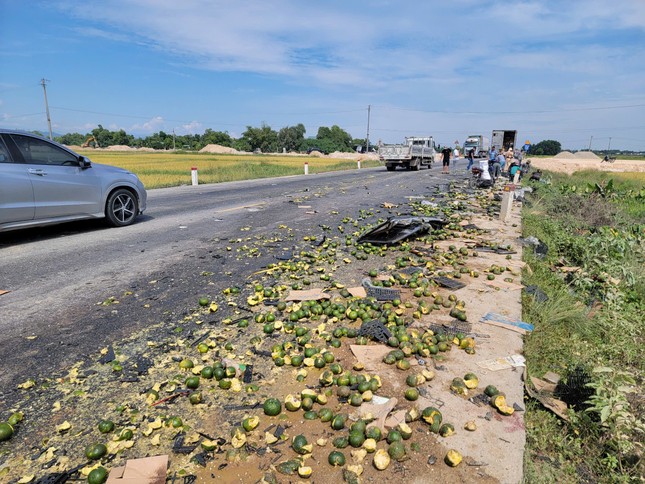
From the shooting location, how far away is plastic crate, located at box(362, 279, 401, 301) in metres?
5.00

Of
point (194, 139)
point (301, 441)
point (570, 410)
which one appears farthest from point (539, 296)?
point (194, 139)

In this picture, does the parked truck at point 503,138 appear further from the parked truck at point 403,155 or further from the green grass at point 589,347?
the green grass at point 589,347

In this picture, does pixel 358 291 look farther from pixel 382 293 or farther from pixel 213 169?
pixel 213 169

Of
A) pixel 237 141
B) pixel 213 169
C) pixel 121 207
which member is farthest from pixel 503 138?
pixel 237 141

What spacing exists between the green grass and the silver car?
8.46m

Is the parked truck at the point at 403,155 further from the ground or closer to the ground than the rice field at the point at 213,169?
further from the ground

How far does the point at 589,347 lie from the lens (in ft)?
14.3

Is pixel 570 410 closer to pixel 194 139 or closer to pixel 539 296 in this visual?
pixel 539 296

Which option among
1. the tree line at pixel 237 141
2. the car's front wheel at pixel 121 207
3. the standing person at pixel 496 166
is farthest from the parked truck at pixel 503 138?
the tree line at pixel 237 141

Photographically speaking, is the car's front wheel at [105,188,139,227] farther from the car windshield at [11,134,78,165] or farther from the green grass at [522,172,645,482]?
the green grass at [522,172,645,482]

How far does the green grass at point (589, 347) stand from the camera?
2598 mm

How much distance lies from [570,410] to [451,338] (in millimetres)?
1167

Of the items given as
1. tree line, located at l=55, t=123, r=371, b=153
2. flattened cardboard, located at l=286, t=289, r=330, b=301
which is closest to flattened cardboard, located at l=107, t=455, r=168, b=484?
flattened cardboard, located at l=286, t=289, r=330, b=301

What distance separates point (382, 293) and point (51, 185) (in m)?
6.75
